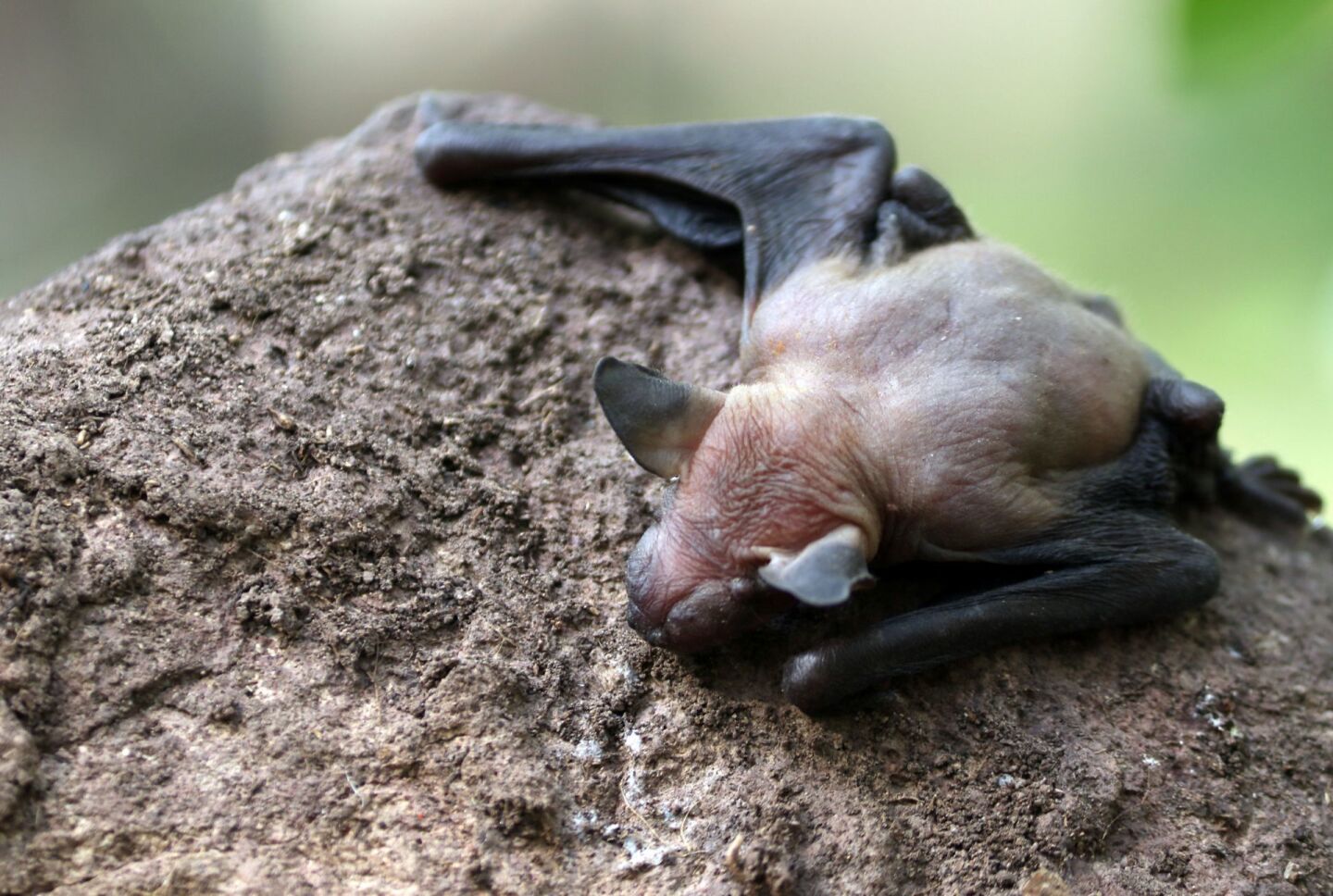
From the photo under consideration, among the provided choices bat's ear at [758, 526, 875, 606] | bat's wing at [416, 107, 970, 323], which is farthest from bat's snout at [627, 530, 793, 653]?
bat's wing at [416, 107, 970, 323]

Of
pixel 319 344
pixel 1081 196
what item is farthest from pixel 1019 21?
pixel 319 344

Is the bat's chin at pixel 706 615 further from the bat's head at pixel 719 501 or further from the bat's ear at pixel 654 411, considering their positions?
the bat's ear at pixel 654 411

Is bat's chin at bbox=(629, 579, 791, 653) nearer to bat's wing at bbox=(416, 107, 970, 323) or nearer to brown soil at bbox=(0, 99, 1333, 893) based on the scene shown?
brown soil at bbox=(0, 99, 1333, 893)

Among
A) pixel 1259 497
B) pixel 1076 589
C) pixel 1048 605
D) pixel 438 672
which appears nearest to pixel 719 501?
pixel 438 672

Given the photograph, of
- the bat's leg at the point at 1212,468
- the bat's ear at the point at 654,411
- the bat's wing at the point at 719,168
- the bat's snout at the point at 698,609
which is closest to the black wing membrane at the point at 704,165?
the bat's wing at the point at 719,168

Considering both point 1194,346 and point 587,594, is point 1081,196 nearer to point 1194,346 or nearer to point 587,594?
Answer: point 1194,346
